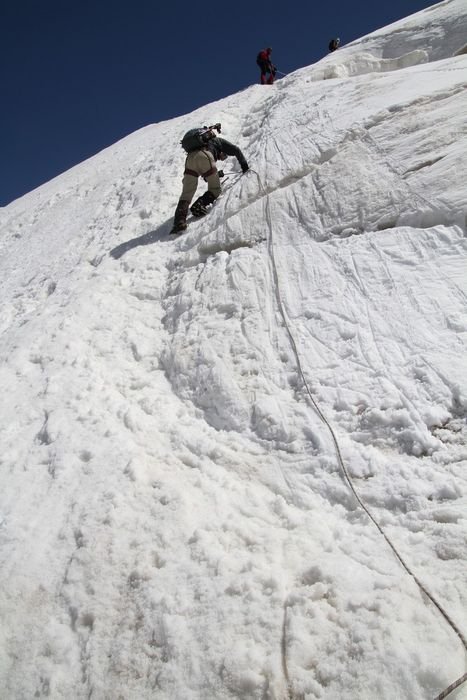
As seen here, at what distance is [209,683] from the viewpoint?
5.93ft

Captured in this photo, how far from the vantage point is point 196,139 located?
634 centimetres

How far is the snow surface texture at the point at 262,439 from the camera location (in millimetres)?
1914

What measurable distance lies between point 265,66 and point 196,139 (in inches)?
449

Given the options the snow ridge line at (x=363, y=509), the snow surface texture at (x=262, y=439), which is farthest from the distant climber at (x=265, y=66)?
the snow ridge line at (x=363, y=509)

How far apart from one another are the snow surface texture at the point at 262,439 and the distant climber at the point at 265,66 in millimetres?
10362

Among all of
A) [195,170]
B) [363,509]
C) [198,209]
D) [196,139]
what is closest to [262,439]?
[363,509]

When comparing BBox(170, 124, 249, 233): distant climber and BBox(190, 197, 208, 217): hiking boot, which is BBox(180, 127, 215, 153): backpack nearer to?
BBox(170, 124, 249, 233): distant climber

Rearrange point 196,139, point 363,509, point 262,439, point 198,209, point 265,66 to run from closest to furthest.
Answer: point 363,509 → point 262,439 → point 196,139 → point 198,209 → point 265,66

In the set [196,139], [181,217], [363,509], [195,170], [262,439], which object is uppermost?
[196,139]

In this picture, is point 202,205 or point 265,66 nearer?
point 202,205

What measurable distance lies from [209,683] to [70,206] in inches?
449

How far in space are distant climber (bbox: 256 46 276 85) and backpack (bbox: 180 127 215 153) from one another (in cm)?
1073

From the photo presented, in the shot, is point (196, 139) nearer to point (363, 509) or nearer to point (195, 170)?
point (195, 170)

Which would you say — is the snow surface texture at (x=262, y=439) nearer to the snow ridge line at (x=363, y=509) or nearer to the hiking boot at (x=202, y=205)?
the snow ridge line at (x=363, y=509)
